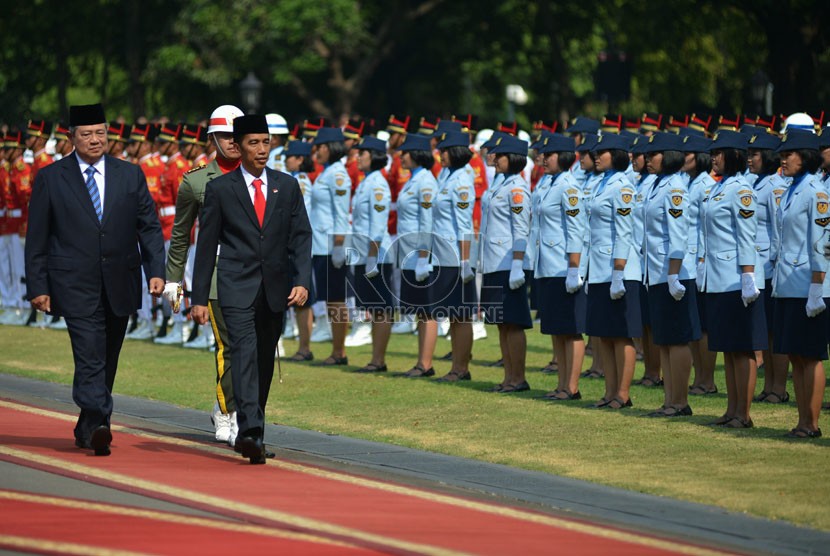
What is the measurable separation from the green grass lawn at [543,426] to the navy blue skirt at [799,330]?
25.3 inches

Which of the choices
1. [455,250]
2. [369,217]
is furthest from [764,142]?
[369,217]

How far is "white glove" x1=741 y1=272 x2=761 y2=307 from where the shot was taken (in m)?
12.5

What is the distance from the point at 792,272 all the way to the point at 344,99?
117 feet

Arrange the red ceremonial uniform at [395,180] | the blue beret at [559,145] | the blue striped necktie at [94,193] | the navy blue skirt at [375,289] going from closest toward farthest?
the blue striped necktie at [94,193], the blue beret at [559,145], the navy blue skirt at [375,289], the red ceremonial uniform at [395,180]

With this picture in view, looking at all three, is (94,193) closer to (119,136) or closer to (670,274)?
(670,274)

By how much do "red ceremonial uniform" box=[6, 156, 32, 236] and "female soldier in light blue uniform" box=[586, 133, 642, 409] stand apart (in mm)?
11385

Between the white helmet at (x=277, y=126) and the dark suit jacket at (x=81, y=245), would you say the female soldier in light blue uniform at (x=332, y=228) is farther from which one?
the dark suit jacket at (x=81, y=245)

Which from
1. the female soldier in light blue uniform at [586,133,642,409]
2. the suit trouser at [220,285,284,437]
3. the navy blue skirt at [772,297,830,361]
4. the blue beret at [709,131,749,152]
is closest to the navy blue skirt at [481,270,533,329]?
the female soldier in light blue uniform at [586,133,642,409]

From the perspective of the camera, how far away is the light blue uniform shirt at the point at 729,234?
1252cm

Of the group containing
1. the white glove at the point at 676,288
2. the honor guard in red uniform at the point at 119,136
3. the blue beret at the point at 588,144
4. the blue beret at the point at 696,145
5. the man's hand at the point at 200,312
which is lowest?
the man's hand at the point at 200,312

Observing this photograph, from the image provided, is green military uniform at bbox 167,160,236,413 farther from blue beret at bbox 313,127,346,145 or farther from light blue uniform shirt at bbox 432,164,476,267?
blue beret at bbox 313,127,346,145

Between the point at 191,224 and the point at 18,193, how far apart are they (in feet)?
39.7

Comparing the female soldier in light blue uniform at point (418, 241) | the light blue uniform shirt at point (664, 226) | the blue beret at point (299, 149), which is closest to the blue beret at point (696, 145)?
the light blue uniform shirt at point (664, 226)

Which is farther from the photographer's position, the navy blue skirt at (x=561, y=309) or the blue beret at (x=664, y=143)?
the navy blue skirt at (x=561, y=309)
